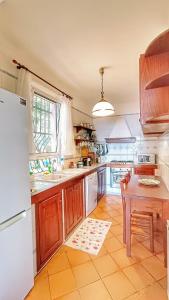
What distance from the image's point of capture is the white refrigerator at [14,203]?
1144 mm

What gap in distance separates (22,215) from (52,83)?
2088mm

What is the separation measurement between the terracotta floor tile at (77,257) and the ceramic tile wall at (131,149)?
2950 millimetres

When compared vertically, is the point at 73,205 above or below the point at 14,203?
below

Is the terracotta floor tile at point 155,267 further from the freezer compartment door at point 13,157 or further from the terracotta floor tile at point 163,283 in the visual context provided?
the freezer compartment door at point 13,157

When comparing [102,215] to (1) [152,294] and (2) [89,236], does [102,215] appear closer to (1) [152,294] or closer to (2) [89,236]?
(2) [89,236]

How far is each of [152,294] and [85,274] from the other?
625 millimetres

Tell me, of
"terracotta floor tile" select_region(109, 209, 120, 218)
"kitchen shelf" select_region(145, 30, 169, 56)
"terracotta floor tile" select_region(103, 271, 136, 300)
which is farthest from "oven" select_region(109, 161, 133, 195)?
"kitchen shelf" select_region(145, 30, 169, 56)

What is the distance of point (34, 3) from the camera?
138cm

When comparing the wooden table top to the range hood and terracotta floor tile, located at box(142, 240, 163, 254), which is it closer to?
terracotta floor tile, located at box(142, 240, 163, 254)

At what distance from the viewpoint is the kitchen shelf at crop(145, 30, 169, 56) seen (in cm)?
110

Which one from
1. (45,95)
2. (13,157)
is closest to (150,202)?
(13,157)

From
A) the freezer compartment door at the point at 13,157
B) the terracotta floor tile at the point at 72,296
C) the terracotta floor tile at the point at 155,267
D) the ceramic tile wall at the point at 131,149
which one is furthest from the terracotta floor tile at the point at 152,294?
the ceramic tile wall at the point at 131,149

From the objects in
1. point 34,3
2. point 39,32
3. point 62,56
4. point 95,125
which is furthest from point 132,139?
point 34,3

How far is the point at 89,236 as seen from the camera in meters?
2.38
